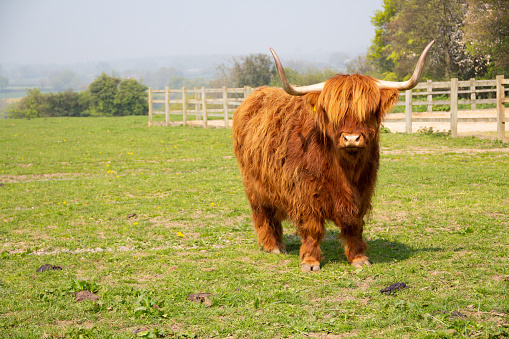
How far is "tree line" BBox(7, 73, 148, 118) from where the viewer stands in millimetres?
52656

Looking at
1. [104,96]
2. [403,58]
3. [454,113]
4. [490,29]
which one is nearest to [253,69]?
[403,58]

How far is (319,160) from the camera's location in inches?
203

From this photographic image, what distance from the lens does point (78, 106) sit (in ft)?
177

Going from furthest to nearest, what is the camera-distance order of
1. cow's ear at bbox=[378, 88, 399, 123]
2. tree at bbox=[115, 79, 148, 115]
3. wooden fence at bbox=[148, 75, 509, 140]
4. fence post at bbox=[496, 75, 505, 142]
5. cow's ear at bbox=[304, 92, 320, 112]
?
tree at bbox=[115, 79, 148, 115], wooden fence at bbox=[148, 75, 509, 140], fence post at bbox=[496, 75, 505, 142], cow's ear at bbox=[304, 92, 320, 112], cow's ear at bbox=[378, 88, 399, 123]

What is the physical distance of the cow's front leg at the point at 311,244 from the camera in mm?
5166

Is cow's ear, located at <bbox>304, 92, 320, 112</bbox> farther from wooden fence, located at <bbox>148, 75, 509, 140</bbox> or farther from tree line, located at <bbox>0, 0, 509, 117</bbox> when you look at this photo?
tree line, located at <bbox>0, 0, 509, 117</bbox>

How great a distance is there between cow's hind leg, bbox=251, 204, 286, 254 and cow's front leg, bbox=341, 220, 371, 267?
1010mm

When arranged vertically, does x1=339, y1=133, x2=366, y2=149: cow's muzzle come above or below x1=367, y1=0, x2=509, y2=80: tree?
below

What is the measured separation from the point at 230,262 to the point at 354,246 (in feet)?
4.29

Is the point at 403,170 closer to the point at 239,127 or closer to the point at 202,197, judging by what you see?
the point at 202,197

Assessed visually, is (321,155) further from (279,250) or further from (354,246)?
(279,250)

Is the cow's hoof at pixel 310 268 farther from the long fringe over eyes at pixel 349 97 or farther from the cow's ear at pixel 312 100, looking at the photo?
the cow's ear at pixel 312 100

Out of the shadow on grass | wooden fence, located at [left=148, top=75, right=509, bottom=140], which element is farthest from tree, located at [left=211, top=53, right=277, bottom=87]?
the shadow on grass

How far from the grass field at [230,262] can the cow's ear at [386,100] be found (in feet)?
4.85
